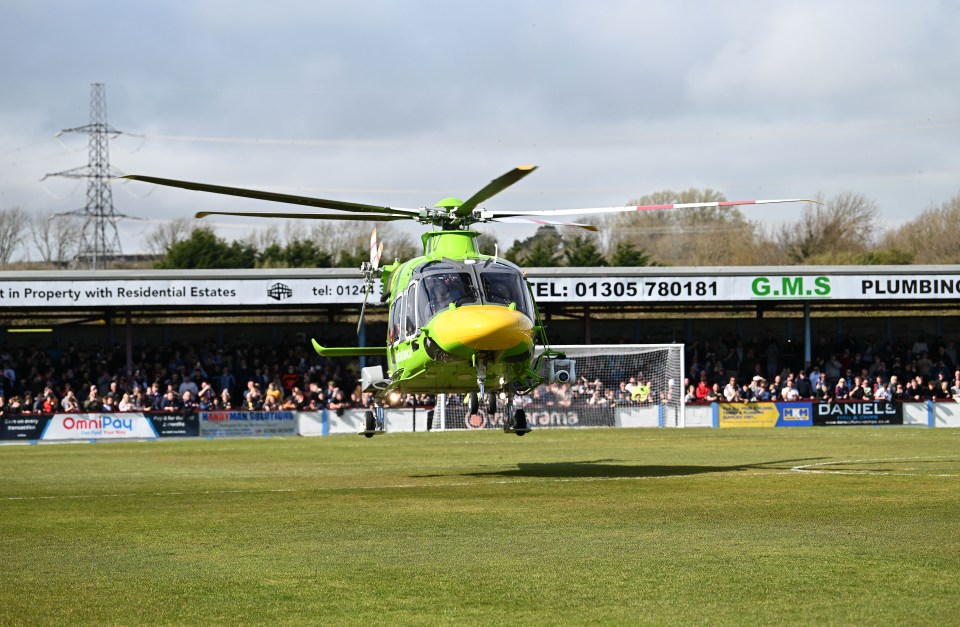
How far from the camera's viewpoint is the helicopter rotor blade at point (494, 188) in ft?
60.2

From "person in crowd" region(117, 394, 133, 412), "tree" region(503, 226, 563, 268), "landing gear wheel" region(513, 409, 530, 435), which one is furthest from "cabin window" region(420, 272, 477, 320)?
"tree" region(503, 226, 563, 268)

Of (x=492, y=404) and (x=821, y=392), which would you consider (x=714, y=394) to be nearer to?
(x=821, y=392)

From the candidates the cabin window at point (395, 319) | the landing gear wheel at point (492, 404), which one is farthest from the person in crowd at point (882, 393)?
the cabin window at point (395, 319)

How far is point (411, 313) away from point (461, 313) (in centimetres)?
183

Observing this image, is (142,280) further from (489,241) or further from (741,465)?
(489,241)

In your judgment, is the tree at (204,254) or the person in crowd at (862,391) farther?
the tree at (204,254)

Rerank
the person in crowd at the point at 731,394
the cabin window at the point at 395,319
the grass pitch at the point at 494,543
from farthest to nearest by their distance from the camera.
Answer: the person in crowd at the point at 731,394, the cabin window at the point at 395,319, the grass pitch at the point at 494,543

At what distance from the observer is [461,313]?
20375 millimetres

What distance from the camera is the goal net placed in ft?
148

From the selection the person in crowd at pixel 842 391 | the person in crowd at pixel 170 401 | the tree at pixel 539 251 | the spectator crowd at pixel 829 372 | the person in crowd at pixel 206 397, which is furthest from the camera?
the tree at pixel 539 251

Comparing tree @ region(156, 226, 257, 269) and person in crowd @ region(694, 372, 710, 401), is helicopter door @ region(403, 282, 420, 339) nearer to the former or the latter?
person in crowd @ region(694, 372, 710, 401)

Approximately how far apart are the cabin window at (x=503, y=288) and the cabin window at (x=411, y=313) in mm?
1464

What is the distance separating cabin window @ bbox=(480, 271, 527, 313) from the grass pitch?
128 inches

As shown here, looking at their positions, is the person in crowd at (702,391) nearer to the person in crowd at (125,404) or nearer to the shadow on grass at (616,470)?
the person in crowd at (125,404)
